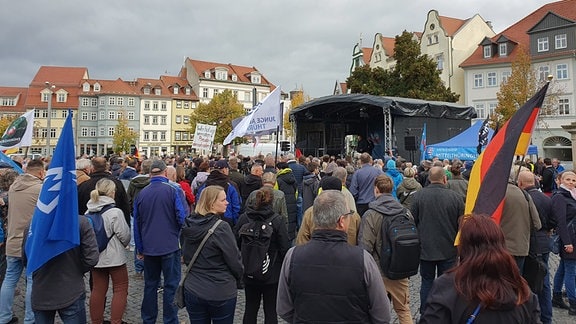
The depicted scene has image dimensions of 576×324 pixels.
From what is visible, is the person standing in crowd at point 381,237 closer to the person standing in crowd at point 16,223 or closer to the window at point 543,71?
the person standing in crowd at point 16,223

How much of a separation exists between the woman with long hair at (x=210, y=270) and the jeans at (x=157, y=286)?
1.17 meters

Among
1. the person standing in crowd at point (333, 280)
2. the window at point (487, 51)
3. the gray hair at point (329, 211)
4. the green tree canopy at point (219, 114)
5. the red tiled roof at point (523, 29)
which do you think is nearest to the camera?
the person standing in crowd at point (333, 280)

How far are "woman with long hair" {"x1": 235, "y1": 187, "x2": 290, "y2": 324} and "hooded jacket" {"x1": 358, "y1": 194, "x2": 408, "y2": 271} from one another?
80cm

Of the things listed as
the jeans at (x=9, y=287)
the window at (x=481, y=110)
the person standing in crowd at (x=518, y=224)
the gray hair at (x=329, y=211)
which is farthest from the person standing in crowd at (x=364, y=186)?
the window at (x=481, y=110)

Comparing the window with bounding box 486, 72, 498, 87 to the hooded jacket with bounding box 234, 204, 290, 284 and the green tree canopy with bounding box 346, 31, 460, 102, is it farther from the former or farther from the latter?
the hooded jacket with bounding box 234, 204, 290, 284

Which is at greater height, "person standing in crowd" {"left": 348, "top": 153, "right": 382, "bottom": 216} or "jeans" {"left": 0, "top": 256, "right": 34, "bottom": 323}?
"person standing in crowd" {"left": 348, "top": 153, "right": 382, "bottom": 216}

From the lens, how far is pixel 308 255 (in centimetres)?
256

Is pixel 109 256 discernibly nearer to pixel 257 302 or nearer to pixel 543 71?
pixel 257 302

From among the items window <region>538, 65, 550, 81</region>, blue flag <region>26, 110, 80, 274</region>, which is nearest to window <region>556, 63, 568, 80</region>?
window <region>538, 65, 550, 81</region>

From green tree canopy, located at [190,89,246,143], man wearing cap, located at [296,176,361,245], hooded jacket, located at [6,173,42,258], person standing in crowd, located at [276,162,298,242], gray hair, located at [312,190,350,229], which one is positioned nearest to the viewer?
gray hair, located at [312,190,350,229]

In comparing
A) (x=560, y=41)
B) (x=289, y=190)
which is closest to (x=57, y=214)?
(x=289, y=190)

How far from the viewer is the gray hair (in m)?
2.65

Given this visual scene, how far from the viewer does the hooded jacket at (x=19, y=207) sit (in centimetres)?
480

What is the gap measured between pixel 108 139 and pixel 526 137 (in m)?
69.3
